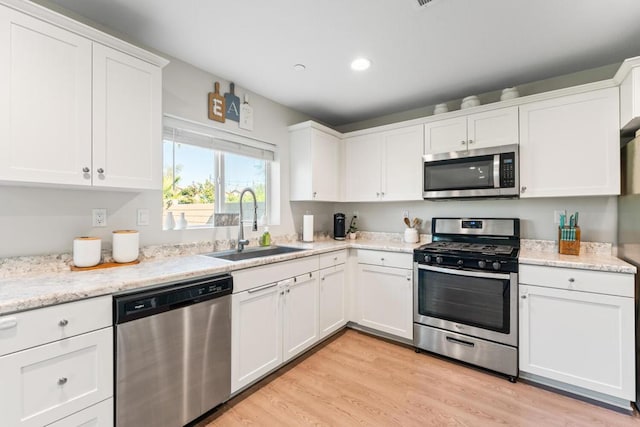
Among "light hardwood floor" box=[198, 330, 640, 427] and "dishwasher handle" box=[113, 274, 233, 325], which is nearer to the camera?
"dishwasher handle" box=[113, 274, 233, 325]

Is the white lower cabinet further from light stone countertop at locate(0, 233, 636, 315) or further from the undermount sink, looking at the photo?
the undermount sink

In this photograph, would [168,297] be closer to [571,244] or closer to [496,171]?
[496,171]

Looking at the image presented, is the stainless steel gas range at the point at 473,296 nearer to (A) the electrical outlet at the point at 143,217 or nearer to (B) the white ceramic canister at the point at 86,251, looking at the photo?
(A) the electrical outlet at the point at 143,217

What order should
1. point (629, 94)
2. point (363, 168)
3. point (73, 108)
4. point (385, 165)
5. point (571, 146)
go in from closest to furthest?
point (73, 108)
point (629, 94)
point (571, 146)
point (385, 165)
point (363, 168)

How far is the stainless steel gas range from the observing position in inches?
88.0

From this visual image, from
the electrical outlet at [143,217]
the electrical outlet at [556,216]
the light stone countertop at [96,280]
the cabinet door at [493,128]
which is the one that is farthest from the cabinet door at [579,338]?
the electrical outlet at [143,217]

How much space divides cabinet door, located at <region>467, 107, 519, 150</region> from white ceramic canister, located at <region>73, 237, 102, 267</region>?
3.01 meters

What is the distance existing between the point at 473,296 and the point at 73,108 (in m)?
2.96

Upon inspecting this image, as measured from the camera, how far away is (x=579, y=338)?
2002mm

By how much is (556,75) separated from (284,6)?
2.41 metres

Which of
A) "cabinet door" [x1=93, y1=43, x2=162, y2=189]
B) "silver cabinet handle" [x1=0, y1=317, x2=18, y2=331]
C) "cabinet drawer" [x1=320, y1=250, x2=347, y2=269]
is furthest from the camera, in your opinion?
"cabinet drawer" [x1=320, y1=250, x2=347, y2=269]

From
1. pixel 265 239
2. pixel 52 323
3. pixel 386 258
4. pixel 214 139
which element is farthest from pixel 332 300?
pixel 52 323

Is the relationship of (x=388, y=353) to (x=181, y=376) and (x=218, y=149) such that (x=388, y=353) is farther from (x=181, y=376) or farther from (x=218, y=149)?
(x=218, y=149)

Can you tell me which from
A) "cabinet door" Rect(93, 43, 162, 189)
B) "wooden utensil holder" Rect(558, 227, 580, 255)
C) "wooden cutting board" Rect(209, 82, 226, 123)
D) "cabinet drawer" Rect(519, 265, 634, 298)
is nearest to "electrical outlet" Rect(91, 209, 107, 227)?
"cabinet door" Rect(93, 43, 162, 189)
